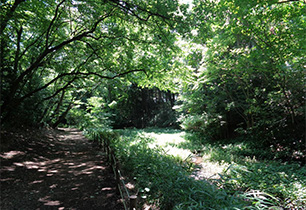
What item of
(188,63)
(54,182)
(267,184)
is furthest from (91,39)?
(267,184)

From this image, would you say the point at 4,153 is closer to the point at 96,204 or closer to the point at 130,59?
the point at 96,204

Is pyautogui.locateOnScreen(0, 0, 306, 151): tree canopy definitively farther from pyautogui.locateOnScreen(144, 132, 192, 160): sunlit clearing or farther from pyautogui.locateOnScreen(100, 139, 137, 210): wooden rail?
pyautogui.locateOnScreen(100, 139, 137, 210): wooden rail

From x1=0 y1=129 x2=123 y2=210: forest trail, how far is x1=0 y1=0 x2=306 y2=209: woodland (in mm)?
852

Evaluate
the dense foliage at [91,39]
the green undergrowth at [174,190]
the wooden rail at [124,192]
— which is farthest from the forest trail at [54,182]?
the dense foliage at [91,39]

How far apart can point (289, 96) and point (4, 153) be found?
11.6 metres

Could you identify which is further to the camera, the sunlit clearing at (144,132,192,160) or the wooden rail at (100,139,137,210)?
the sunlit clearing at (144,132,192,160)

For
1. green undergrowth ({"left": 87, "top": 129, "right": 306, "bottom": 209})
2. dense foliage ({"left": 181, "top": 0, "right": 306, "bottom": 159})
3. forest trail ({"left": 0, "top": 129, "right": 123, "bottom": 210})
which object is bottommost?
forest trail ({"left": 0, "top": 129, "right": 123, "bottom": 210})

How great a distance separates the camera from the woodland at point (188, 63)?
159 inches

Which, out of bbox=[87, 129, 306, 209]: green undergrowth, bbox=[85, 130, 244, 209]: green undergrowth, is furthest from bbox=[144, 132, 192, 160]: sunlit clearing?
bbox=[87, 129, 306, 209]: green undergrowth

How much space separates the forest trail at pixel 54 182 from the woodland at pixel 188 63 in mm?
852

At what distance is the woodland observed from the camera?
4.05 m

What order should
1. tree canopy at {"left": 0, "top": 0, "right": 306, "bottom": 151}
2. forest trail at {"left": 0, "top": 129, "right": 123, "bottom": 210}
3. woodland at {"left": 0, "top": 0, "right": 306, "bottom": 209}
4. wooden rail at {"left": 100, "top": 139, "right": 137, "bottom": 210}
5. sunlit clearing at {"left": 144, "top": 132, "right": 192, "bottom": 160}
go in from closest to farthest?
wooden rail at {"left": 100, "top": 139, "right": 137, "bottom": 210}
forest trail at {"left": 0, "top": 129, "right": 123, "bottom": 210}
woodland at {"left": 0, "top": 0, "right": 306, "bottom": 209}
tree canopy at {"left": 0, "top": 0, "right": 306, "bottom": 151}
sunlit clearing at {"left": 144, "top": 132, "right": 192, "bottom": 160}

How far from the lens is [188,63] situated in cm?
818

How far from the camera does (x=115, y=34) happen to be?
20.8 ft
